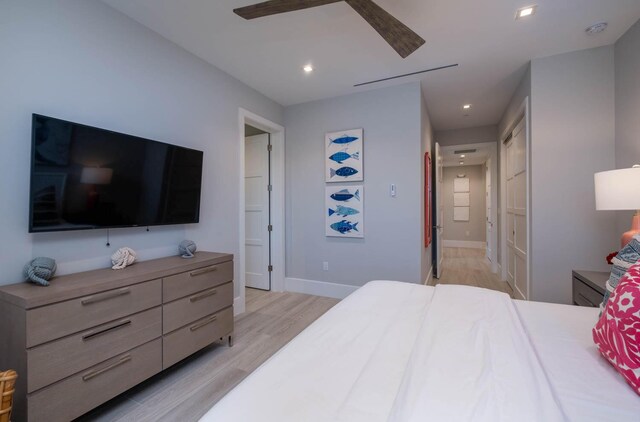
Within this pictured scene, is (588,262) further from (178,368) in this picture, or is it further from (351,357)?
(178,368)

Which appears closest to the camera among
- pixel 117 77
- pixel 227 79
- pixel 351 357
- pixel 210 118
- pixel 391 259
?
pixel 351 357

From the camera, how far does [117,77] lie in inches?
79.0

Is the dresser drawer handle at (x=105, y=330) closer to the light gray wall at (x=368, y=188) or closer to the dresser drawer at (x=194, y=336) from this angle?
the dresser drawer at (x=194, y=336)

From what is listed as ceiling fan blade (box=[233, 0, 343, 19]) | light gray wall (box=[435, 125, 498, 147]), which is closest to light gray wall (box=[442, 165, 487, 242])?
light gray wall (box=[435, 125, 498, 147])

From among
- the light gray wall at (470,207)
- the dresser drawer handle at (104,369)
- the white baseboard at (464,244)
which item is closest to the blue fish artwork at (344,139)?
the dresser drawer handle at (104,369)

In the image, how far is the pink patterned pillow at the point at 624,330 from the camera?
79 cm

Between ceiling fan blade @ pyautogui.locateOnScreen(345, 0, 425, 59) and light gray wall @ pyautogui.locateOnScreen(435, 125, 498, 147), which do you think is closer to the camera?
ceiling fan blade @ pyautogui.locateOnScreen(345, 0, 425, 59)

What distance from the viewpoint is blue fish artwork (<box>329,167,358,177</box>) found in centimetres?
354

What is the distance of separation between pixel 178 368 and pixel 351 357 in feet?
5.84

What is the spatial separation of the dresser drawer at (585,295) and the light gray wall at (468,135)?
337 cm

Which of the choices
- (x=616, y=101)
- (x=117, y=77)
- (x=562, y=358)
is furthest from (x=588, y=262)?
(x=117, y=77)

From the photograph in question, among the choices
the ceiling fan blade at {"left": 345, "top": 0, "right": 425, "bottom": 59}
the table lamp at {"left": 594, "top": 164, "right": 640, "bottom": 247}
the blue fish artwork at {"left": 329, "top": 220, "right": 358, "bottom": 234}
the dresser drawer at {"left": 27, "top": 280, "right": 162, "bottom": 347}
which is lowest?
the dresser drawer at {"left": 27, "top": 280, "right": 162, "bottom": 347}

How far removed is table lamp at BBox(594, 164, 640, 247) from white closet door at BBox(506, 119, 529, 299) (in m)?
1.11

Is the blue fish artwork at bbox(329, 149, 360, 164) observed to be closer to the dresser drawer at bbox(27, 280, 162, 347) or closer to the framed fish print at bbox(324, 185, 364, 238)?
the framed fish print at bbox(324, 185, 364, 238)
